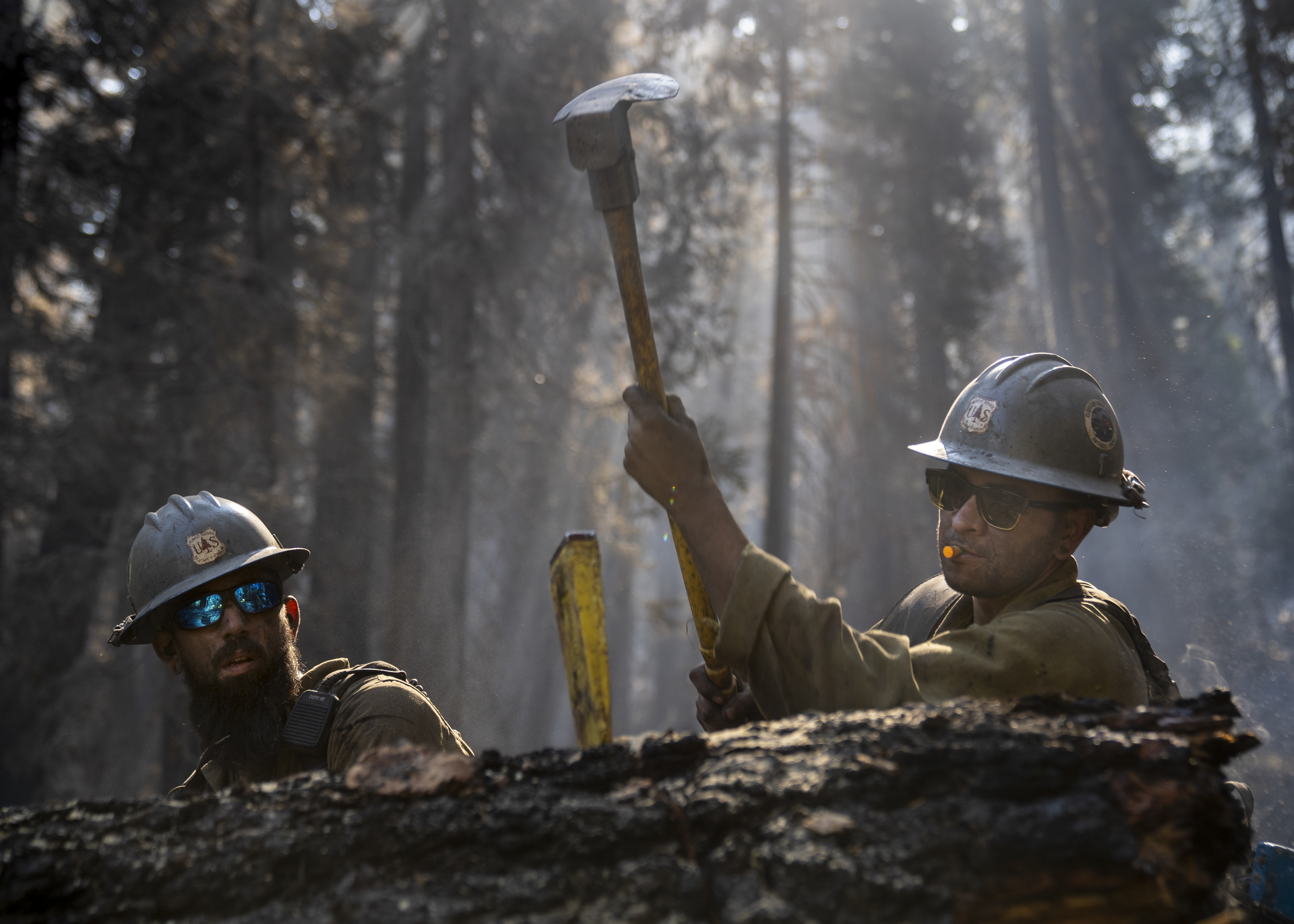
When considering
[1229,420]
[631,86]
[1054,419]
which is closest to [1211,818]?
[1054,419]

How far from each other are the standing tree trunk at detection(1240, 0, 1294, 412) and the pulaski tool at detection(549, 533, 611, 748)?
18.8m

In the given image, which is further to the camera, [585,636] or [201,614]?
[201,614]

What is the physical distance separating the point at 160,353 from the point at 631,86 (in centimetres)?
1126

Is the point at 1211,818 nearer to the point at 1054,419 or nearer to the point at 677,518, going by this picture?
the point at 677,518

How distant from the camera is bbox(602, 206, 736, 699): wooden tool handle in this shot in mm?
2553

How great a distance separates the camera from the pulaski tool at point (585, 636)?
7.24 feet

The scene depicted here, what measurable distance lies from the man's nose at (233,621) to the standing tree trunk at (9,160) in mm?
8717

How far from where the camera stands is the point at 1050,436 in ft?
9.76

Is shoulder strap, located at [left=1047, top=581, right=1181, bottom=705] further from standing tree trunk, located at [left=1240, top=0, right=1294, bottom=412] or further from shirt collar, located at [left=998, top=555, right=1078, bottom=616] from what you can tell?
standing tree trunk, located at [left=1240, top=0, right=1294, bottom=412]

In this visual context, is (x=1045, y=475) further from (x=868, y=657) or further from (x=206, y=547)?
(x=206, y=547)

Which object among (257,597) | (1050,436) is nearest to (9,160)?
(257,597)

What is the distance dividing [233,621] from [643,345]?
191cm

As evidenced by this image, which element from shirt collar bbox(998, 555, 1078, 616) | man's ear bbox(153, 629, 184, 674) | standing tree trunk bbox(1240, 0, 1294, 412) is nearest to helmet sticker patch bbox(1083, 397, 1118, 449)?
shirt collar bbox(998, 555, 1078, 616)

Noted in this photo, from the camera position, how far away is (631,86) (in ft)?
8.80
